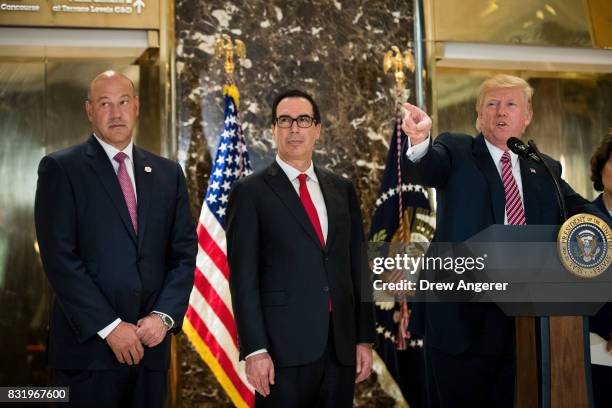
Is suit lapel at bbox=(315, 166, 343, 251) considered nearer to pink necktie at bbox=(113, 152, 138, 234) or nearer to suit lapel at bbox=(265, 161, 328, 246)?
suit lapel at bbox=(265, 161, 328, 246)

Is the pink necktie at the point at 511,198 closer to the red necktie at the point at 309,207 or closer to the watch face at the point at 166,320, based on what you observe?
the red necktie at the point at 309,207

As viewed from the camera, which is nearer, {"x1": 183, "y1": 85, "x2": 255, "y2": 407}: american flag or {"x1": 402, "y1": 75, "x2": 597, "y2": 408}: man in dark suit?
{"x1": 402, "y1": 75, "x2": 597, "y2": 408}: man in dark suit

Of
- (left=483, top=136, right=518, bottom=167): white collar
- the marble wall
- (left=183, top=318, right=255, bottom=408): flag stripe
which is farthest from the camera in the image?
the marble wall

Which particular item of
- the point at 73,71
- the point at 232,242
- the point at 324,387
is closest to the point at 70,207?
the point at 232,242

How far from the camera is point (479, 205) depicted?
3.02m

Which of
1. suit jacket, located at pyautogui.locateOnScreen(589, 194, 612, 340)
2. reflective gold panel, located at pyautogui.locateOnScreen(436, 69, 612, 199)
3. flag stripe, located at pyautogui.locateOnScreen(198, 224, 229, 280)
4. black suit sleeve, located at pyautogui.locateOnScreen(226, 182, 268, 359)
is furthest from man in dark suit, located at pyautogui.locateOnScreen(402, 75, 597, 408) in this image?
reflective gold panel, located at pyautogui.locateOnScreen(436, 69, 612, 199)

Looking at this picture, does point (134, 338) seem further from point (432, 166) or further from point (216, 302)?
point (216, 302)

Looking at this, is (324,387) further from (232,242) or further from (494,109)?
(494,109)

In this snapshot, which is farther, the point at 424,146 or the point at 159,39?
the point at 159,39

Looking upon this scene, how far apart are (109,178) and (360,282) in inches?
42.9

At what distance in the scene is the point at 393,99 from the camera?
4.93 metres

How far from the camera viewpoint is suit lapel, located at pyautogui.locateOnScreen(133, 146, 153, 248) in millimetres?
2834

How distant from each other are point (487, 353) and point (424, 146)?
831 millimetres

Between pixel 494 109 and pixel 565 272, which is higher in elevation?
pixel 494 109
